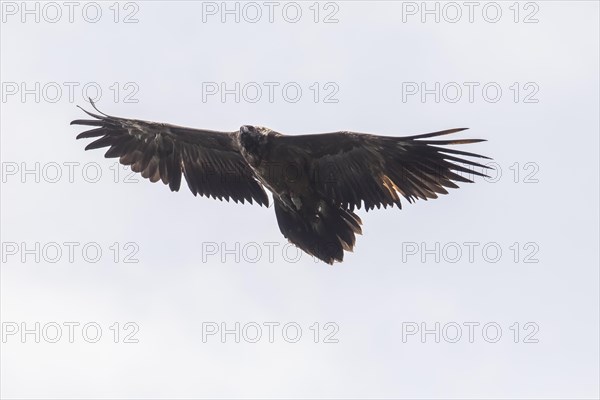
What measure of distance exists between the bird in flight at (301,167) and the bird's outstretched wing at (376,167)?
0.05 ft

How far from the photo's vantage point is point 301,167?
23172 mm

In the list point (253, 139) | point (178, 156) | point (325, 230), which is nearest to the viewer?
point (253, 139)

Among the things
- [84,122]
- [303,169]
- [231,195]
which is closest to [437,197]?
[303,169]

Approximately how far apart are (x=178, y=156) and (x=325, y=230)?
316 centimetres

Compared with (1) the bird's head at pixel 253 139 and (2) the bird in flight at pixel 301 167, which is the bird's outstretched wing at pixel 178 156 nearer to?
(2) the bird in flight at pixel 301 167

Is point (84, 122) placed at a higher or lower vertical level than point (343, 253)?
higher

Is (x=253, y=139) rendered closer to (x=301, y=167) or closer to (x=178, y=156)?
(x=301, y=167)

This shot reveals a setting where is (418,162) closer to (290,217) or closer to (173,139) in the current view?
(290,217)

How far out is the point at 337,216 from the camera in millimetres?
23609

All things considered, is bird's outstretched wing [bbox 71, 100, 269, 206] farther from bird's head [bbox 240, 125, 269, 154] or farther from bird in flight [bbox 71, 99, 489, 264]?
bird's head [bbox 240, 125, 269, 154]

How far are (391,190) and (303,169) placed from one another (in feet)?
4.67

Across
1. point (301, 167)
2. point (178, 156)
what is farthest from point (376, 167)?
point (178, 156)

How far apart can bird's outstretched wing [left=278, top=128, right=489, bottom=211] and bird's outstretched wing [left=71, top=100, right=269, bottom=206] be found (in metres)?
1.75

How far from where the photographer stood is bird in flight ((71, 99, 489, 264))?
22.7 metres
